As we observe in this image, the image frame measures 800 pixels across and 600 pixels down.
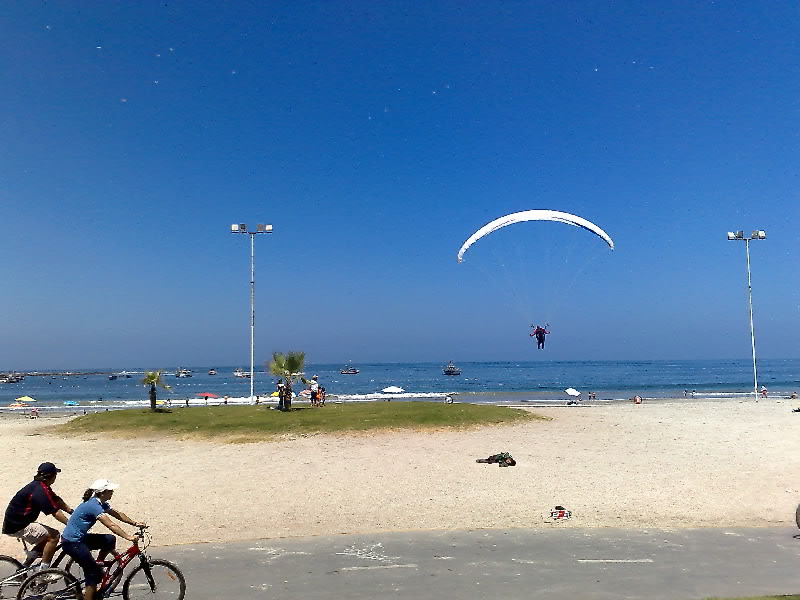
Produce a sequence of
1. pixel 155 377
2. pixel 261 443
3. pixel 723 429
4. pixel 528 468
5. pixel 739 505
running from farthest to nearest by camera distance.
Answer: pixel 155 377
pixel 723 429
pixel 261 443
pixel 528 468
pixel 739 505

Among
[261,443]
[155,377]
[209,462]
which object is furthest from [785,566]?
[155,377]

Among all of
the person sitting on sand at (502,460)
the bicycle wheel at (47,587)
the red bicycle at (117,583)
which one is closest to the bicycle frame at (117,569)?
the red bicycle at (117,583)

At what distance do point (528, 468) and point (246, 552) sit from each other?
498 inches

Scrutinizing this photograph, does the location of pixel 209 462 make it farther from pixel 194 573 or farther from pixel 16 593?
pixel 16 593

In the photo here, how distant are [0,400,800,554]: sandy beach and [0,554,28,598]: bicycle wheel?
421 cm

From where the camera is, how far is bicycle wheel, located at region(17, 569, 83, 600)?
8516 millimetres

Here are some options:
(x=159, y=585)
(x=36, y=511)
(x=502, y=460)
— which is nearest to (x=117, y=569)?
(x=159, y=585)

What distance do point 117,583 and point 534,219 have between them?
30.1m

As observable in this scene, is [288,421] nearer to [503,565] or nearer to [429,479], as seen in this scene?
[429,479]

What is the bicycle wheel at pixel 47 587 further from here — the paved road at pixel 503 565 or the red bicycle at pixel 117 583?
the paved road at pixel 503 565

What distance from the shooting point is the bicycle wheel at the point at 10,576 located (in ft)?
28.8

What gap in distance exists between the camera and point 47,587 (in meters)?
8.66

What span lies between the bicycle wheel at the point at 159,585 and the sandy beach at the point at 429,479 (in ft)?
15.0

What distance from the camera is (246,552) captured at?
12.2m
